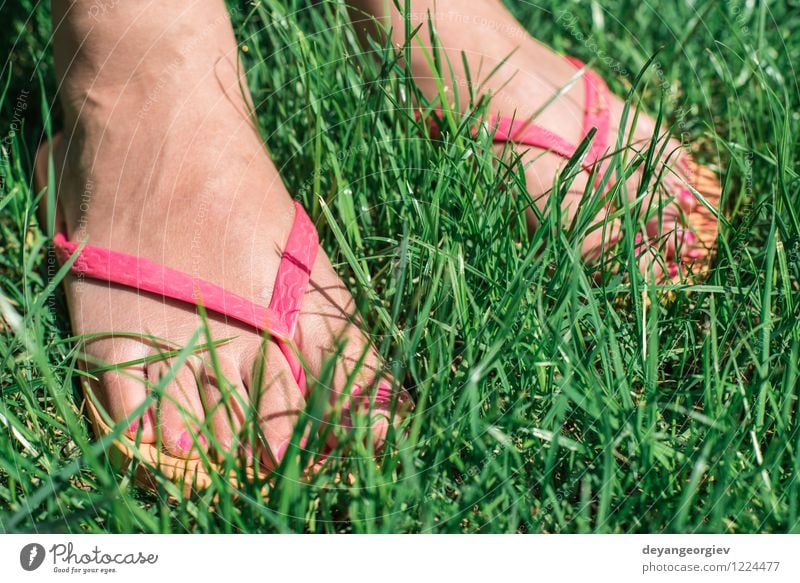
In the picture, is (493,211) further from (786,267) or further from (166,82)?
(166,82)

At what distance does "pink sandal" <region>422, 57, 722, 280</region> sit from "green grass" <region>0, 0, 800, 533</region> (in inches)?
1.7

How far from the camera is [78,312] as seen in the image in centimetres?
71

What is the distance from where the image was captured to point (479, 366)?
20.3 inches

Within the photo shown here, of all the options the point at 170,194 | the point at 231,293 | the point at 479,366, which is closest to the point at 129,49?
the point at 170,194

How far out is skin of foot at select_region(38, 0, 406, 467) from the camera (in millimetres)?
686

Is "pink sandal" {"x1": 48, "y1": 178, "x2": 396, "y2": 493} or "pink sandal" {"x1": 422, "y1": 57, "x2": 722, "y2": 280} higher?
"pink sandal" {"x1": 422, "y1": 57, "x2": 722, "y2": 280}

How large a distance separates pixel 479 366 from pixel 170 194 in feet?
1.33

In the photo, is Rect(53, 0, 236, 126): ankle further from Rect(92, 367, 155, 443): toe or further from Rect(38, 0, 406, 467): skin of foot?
Rect(92, 367, 155, 443): toe

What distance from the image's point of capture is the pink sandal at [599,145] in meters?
0.81
